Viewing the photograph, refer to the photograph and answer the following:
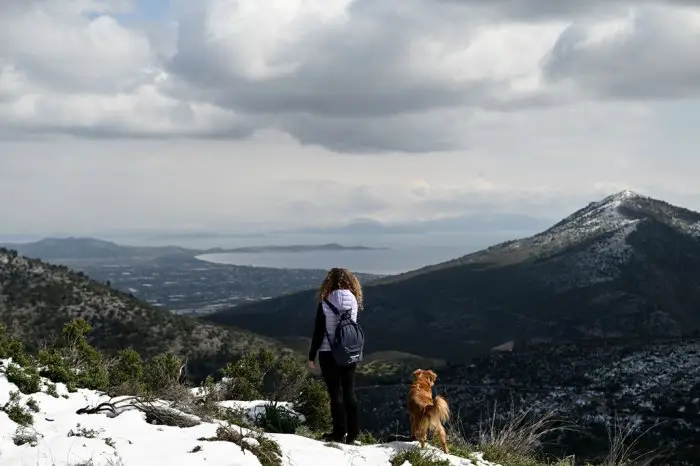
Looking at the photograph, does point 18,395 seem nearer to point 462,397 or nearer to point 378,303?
point 462,397

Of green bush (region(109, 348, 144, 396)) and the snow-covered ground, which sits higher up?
the snow-covered ground

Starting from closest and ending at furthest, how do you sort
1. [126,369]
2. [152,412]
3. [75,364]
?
[152,412] → [75,364] → [126,369]

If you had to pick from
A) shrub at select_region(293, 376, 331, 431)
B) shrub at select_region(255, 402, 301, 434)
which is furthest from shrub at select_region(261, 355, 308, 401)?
shrub at select_region(255, 402, 301, 434)

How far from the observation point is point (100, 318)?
7762cm

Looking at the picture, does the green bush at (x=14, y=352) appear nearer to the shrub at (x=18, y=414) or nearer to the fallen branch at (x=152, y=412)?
the shrub at (x=18, y=414)

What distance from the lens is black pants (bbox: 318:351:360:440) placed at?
909cm

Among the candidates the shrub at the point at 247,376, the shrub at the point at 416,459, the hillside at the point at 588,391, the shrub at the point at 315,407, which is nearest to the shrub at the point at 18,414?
the shrub at the point at 416,459

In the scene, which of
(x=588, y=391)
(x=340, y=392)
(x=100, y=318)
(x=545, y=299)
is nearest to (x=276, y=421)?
(x=340, y=392)

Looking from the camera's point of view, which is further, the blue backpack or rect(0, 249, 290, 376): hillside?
rect(0, 249, 290, 376): hillside

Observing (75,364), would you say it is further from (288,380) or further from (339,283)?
(339,283)

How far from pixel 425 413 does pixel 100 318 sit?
75.0m

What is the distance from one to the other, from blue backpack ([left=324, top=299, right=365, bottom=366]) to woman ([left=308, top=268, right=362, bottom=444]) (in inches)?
1.8

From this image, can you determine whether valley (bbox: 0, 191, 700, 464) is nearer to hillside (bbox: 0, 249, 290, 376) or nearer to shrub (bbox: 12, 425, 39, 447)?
hillside (bbox: 0, 249, 290, 376)

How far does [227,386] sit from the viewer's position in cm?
1381
